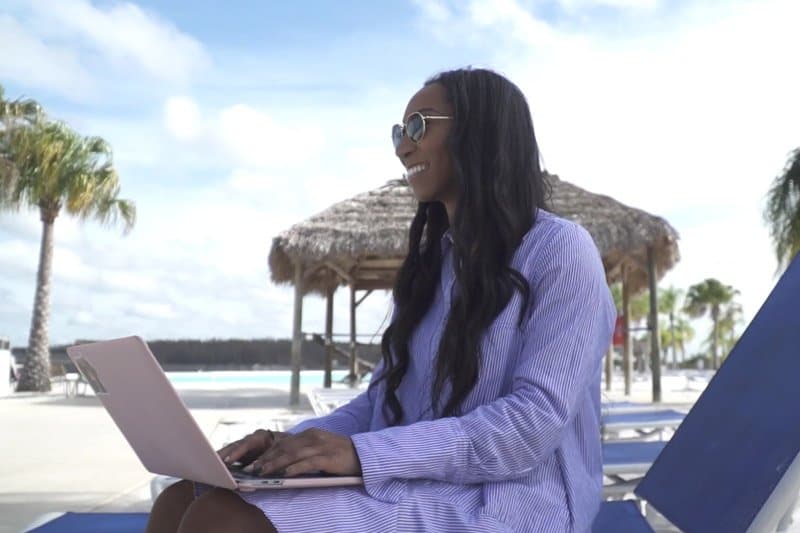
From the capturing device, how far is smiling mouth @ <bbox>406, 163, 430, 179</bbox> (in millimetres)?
1584

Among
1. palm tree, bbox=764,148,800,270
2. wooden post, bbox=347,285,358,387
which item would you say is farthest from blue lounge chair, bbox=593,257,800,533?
palm tree, bbox=764,148,800,270

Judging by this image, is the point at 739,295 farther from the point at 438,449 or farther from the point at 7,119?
the point at 438,449

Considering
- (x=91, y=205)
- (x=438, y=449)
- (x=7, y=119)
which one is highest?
(x=7, y=119)

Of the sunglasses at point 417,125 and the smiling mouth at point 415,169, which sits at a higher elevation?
the sunglasses at point 417,125

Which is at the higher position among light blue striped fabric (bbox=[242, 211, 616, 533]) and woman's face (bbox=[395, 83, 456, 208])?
woman's face (bbox=[395, 83, 456, 208])

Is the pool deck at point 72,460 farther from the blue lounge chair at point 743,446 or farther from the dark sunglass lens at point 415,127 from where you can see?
the blue lounge chair at point 743,446

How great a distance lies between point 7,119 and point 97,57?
4.54 meters

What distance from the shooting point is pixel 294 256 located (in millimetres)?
12266

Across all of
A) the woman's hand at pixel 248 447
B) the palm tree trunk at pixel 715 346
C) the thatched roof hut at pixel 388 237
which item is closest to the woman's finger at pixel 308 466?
the woman's hand at pixel 248 447

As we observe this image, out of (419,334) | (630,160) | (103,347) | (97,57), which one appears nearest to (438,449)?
(419,334)

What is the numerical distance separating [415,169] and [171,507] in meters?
0.76

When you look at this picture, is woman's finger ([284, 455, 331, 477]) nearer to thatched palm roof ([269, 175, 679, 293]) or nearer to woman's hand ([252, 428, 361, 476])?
woman's hand ([252, 428, 361, 476])

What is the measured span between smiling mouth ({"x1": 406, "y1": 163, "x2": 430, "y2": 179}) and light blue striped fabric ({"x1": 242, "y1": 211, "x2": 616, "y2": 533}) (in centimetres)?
26

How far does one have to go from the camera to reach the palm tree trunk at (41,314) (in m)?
16.0
